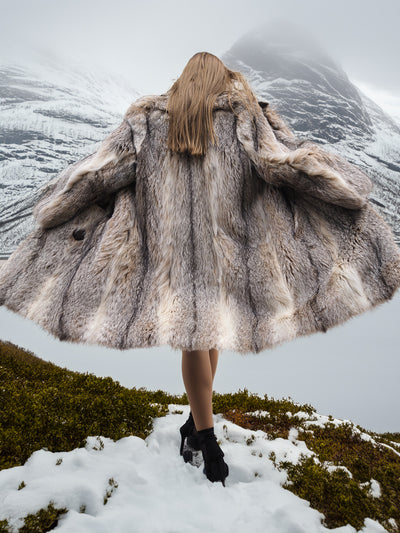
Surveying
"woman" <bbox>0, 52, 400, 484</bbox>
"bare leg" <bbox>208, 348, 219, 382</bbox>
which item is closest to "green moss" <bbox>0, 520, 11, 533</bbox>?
"woman" <bbox>0, 52, 400, 484</bbox>

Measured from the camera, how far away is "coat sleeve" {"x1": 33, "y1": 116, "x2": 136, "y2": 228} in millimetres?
2172

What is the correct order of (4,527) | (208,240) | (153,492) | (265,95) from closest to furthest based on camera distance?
(4,527), (208,240), (153,492), (265,95)

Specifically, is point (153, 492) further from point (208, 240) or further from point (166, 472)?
point (208, 240)

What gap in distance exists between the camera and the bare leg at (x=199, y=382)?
7.02 ft

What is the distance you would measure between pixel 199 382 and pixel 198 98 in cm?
168

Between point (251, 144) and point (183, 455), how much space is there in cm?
217

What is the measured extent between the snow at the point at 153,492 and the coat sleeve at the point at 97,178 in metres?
1.58

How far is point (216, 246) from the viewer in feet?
6.75

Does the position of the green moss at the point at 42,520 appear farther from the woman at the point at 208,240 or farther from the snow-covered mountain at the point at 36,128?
the snow-covered mountain at the point at 36,128

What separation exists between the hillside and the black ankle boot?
7 centimetres

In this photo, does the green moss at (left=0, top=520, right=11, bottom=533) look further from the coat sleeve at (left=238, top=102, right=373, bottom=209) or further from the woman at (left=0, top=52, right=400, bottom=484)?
the coat sleeve at (left=238, top=102, right=373, bottom=209)

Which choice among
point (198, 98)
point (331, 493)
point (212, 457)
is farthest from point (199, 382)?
point (198, 98)

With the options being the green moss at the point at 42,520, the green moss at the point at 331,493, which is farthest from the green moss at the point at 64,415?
the green moss at the point at 331,493

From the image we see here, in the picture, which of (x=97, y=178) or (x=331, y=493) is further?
(x=331, y=493)
